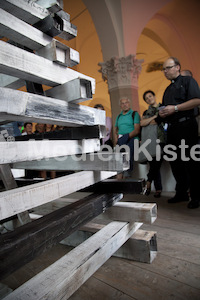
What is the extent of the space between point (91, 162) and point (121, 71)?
176 inches

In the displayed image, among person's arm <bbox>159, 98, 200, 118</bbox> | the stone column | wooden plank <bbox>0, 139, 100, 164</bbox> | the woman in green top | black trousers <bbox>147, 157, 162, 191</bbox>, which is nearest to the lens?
wooden plank <bbox>0, 139, 100, 164</bbox>

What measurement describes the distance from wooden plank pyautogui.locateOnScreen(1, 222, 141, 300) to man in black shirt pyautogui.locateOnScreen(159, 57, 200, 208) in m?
1.48

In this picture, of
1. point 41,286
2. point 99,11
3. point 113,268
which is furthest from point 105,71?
point 41,286

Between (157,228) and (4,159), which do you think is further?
(157,228)

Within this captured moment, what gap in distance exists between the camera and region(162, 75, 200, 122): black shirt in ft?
7.72

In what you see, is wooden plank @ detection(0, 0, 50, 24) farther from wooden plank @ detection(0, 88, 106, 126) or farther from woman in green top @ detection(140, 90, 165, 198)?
woman in green top @ detection(140, 90, 165, 198)

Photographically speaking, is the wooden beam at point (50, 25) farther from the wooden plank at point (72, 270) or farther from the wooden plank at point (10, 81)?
the wooden plank at point (72, 270)

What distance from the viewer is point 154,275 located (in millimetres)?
1186

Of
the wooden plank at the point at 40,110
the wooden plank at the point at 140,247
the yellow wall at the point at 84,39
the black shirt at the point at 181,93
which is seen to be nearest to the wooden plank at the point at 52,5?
the wooden plank at the point at 40,110

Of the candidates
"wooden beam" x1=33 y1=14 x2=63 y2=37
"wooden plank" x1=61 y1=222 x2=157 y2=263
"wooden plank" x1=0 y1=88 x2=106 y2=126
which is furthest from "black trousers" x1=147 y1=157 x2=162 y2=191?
"wooden beam" x1=33 y1=14 x2=63 y2=37

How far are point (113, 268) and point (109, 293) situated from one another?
0.22 meters

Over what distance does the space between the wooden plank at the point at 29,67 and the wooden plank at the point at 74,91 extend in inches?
1.6

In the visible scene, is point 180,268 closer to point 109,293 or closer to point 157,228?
point 109,293

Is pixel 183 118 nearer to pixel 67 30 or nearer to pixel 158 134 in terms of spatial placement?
pixel 158 134
